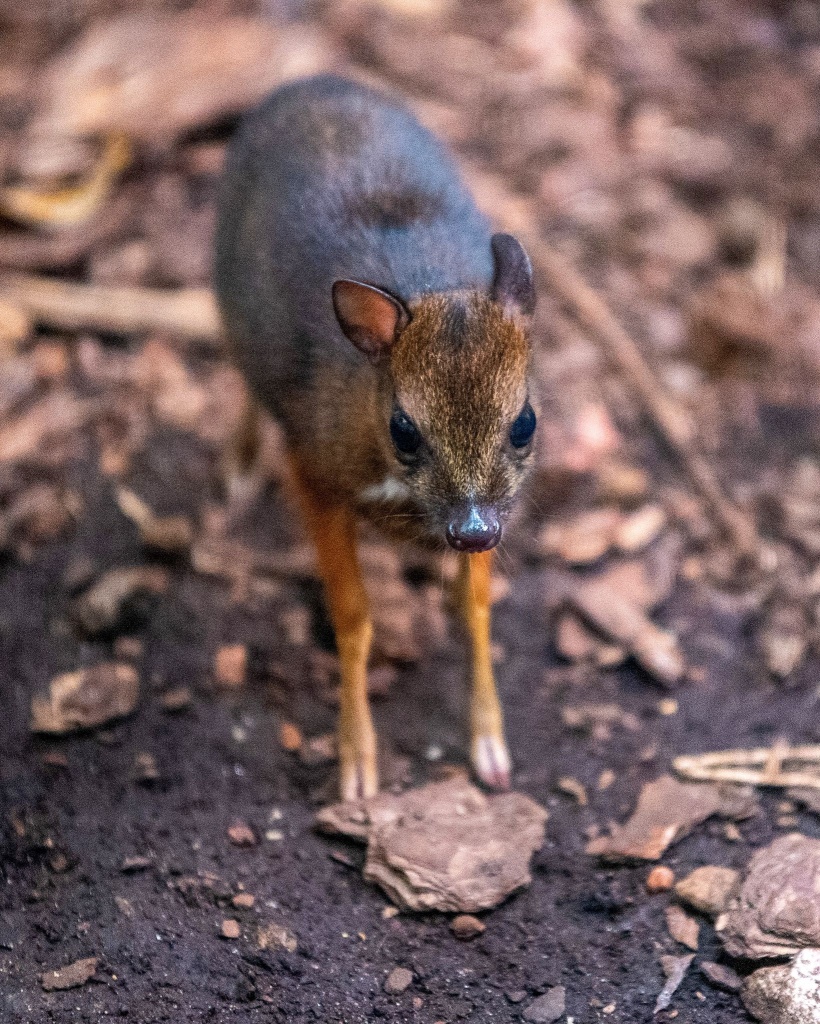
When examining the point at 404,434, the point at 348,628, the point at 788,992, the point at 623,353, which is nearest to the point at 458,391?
the point at 404,434

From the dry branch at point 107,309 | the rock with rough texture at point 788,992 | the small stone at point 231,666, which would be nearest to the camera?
the rock with rough texture at point 788,992

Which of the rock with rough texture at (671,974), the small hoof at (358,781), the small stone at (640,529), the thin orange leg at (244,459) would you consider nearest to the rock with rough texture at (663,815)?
the rock with rough texture at (671,974)

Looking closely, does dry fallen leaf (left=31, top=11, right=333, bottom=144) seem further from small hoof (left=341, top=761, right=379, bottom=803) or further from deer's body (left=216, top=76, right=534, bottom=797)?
small hoof (left=341, top=761, right=379, bottom=803)

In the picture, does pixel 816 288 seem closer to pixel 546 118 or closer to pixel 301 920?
pixel 546 118

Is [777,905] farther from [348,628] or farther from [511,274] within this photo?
[511,274]

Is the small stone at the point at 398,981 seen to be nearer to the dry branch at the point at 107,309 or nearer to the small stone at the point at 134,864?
the small stone at the point at 134,864

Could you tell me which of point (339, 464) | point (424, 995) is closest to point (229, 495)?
point (339, 464)

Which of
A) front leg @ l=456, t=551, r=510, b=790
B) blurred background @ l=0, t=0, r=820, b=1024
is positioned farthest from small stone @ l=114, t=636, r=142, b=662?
front leg @ l=456, t=551, r=510, b=790
